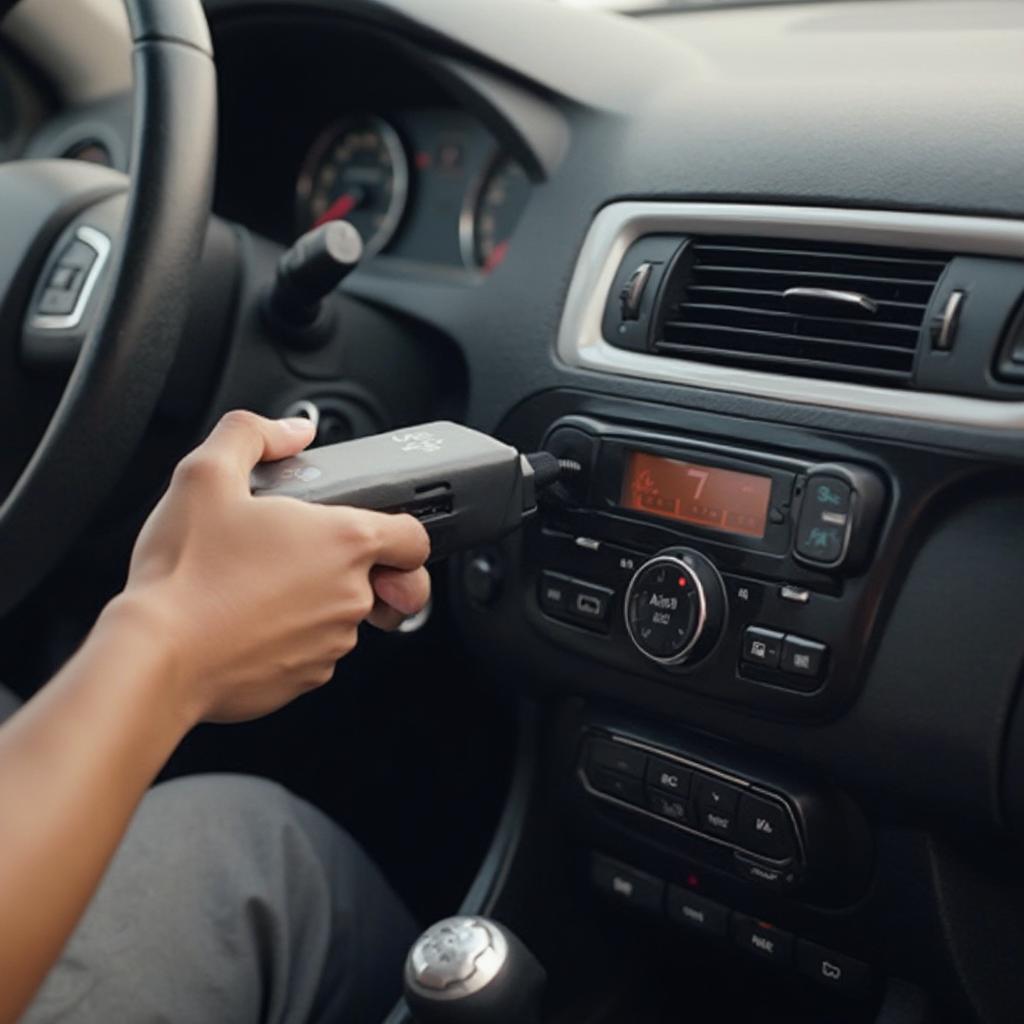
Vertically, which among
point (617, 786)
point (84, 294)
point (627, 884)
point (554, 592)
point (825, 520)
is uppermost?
point (84, 294)

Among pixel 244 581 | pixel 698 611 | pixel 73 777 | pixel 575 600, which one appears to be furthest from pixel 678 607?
pixel 73 777

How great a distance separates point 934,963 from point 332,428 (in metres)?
0.63

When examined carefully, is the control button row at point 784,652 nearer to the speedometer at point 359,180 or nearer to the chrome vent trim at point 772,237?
the chrome vent trim at point 772,237

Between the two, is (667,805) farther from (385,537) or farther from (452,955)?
(385,537)

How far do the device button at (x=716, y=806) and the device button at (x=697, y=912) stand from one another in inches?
3.7

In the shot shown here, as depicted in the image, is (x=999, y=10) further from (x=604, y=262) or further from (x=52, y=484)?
(x=52, y=484)

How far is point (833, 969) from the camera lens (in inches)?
38.9

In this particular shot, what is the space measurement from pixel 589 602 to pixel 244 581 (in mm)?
405

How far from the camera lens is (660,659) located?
3.05ft

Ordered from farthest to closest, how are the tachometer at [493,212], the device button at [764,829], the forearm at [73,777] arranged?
the tachometer at [493,212] → the device button at [764,829] → the forearm at [73,777]

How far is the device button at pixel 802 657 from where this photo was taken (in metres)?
0.88

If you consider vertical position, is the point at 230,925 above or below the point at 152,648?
below

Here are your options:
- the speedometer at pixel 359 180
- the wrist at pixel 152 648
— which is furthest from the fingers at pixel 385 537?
the speedometer at pixel 359 180

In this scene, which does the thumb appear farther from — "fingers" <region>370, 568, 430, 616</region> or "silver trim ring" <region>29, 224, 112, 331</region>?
"silver trim ring" <region>29, 224, 112, 331</region>
